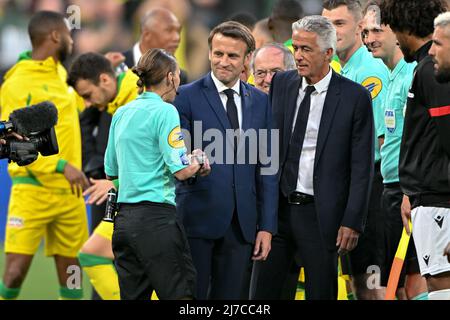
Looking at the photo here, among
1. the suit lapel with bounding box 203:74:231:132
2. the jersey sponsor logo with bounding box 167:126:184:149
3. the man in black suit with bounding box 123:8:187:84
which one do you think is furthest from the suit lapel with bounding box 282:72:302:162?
the man in black suit with bounding box 123:8:187:84

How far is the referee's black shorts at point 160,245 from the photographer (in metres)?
5.65

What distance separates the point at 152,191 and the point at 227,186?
1.49 ft

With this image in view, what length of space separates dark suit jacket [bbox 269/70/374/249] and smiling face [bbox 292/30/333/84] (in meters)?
0.11

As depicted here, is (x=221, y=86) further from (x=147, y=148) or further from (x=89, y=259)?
(x=89, y=259)

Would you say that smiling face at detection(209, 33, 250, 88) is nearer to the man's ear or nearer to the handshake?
the handshake

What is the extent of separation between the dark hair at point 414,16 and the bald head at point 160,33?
319cm

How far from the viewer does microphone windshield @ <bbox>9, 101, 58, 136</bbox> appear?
5449 millimetres

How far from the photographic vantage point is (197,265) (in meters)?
5.92

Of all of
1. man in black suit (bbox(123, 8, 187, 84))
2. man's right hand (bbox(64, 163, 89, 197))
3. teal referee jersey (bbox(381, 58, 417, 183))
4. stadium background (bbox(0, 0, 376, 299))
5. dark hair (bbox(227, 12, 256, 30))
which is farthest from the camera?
stadium background (bbox(0, 0, 376, 299))

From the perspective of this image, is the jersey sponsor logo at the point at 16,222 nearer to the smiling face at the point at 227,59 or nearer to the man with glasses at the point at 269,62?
the man with glasses at the point at 269,62

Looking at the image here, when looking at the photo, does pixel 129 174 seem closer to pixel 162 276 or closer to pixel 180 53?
pixel 162 276

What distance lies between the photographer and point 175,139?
222 inches

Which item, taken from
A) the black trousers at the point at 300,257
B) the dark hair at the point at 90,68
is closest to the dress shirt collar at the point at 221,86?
the black trousers at the point at 300,257

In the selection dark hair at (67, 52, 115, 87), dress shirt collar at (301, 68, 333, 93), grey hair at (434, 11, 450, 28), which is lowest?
dark hair at (67, 52, 115, 87)
